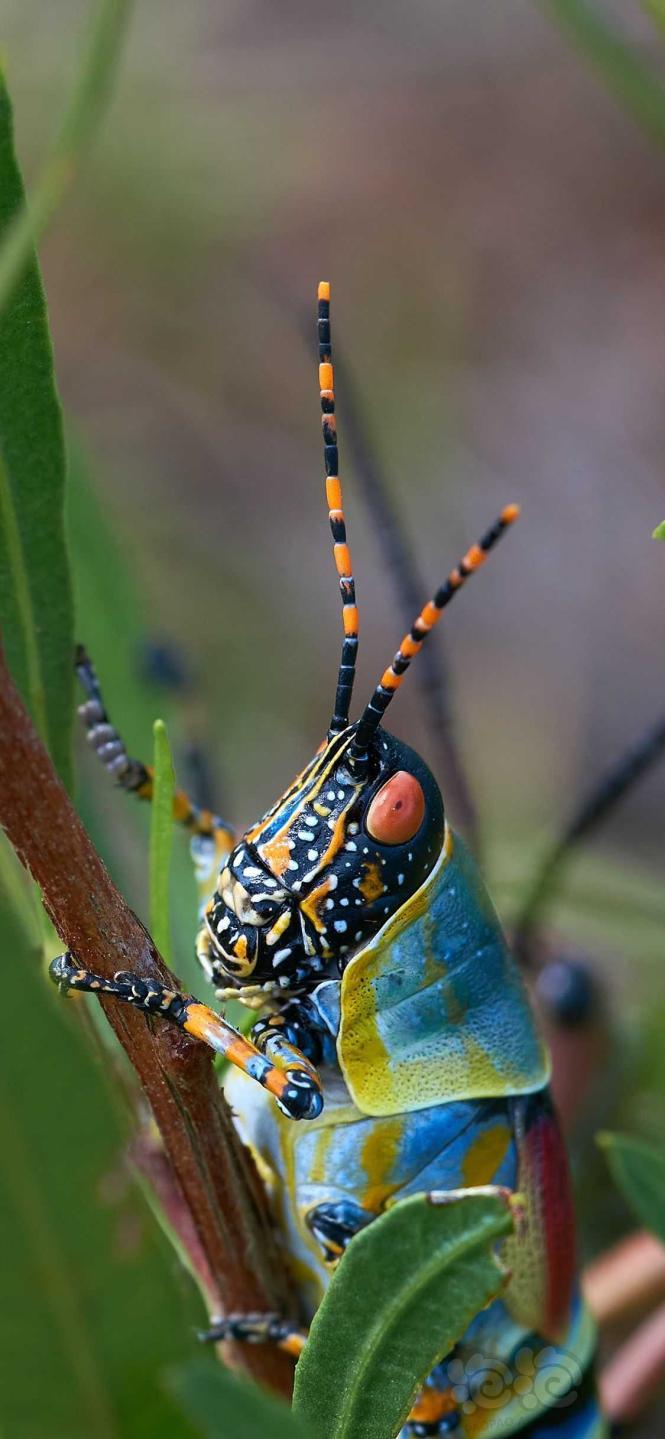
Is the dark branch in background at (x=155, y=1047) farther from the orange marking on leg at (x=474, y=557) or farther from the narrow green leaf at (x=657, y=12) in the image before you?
the narrow green leaf at (x=657, y=12)

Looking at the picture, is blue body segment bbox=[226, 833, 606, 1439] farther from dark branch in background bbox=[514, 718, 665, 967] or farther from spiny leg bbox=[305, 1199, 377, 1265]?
dark branch in background bbox=[514, 718, 665, 967]

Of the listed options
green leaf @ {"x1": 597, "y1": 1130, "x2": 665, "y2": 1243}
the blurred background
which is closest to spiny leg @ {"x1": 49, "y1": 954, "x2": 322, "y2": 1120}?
green leaf @ {"x1": 597, "y1": 1130, "x2": 665, "y2": 1243}

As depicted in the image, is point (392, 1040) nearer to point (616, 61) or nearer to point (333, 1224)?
point (333, 1224)

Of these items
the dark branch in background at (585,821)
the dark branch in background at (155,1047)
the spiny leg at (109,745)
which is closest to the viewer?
the dark branch in background at (155,1047)

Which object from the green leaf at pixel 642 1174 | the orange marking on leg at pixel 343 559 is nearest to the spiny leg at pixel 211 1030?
the green leaf at pixel 642 1174

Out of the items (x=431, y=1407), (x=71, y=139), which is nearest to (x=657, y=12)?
(x=71, y=139)
